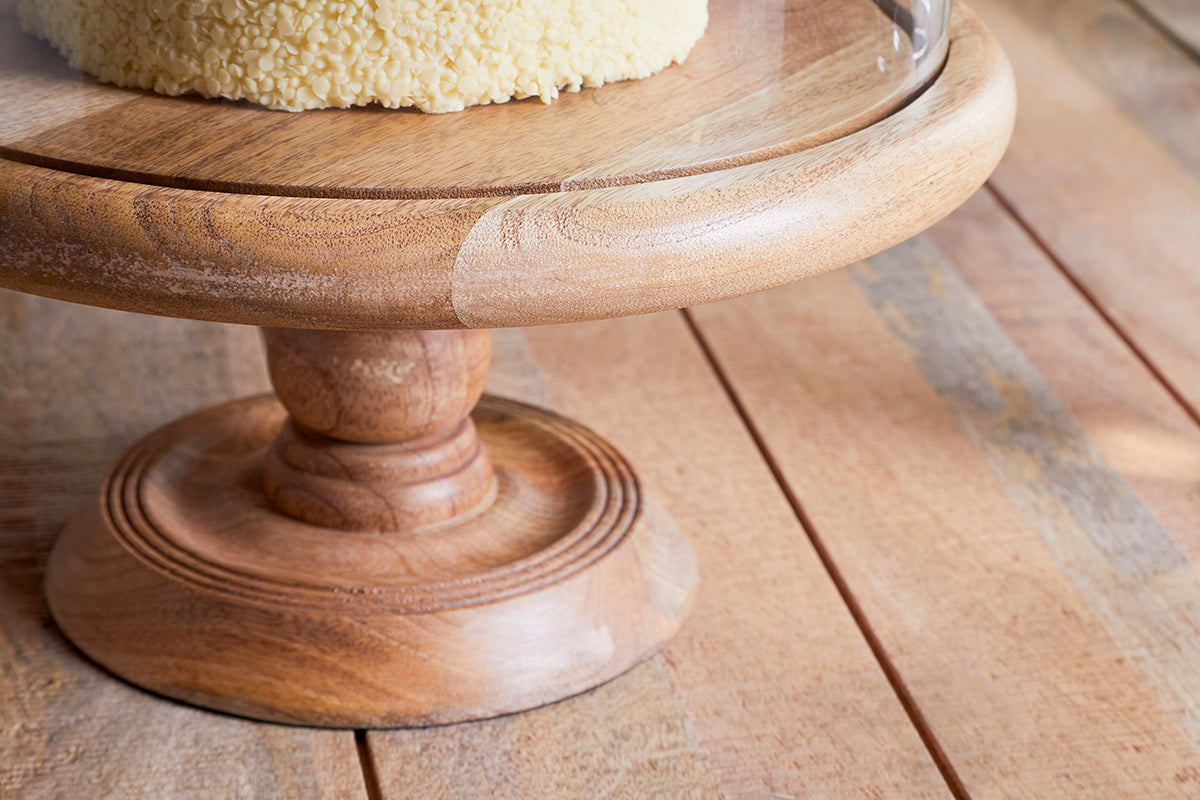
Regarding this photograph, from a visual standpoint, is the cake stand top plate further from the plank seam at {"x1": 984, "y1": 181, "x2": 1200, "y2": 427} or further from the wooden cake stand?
the plank seam at {"x1": 984, "y1": 181, "x2": 1200, "y2": 427}

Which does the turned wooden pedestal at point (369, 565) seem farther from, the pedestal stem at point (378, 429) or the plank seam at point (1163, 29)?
the plank seam at point (1163, 29)

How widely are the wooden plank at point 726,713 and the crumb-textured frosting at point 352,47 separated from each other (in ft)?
0.74

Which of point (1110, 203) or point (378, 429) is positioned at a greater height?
point (378, 429)

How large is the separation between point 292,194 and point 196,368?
15.9 inches

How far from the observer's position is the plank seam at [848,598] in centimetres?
46

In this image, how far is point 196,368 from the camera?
707mm

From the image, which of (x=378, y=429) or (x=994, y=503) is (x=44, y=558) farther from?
(x=994, y=503)

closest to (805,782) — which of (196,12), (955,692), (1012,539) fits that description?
(955,692)

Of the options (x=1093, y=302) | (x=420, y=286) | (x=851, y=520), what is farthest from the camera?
(x=1093, y=302)

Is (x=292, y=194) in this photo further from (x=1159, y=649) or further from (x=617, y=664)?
(x=1159, y=649)

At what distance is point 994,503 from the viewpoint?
612 mm

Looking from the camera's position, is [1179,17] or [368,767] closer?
[368,767]

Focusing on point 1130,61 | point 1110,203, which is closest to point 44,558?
point 1110,203

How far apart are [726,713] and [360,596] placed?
0.46ft
